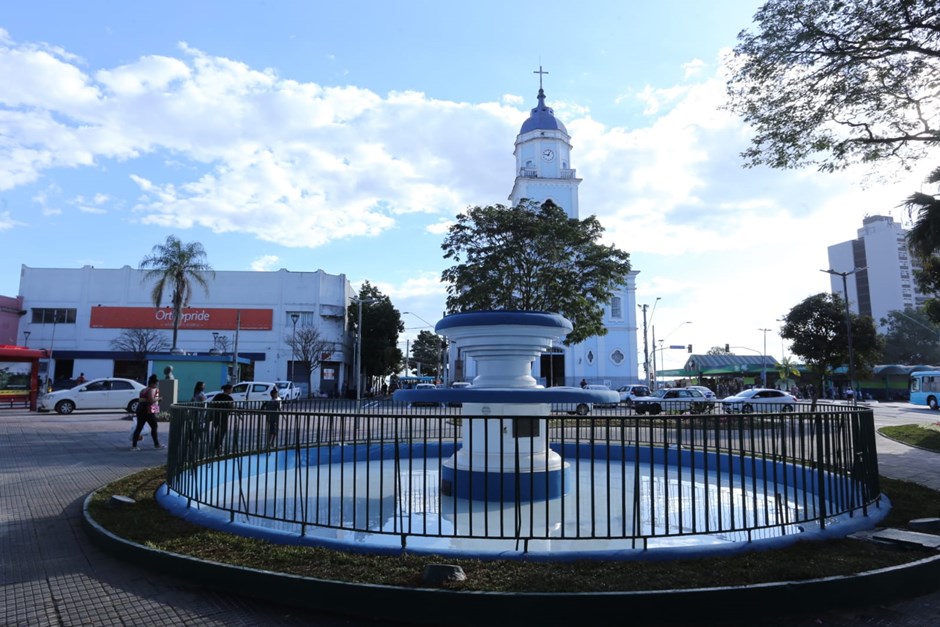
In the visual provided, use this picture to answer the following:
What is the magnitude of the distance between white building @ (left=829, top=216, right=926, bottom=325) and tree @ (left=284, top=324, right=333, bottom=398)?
92570mm

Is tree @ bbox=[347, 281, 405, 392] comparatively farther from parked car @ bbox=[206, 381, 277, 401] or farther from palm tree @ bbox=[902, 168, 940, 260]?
palm tree @ bbox=[902, 168, 940, 260]

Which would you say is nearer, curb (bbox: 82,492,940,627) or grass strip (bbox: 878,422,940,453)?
curb (bbox: 82,492,940,627)

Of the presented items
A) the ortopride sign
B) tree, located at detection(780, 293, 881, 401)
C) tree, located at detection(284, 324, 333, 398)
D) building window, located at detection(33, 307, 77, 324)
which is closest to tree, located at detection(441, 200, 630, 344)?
tree, located at detection(780, 293, 881, 401)

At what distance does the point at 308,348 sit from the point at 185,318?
11906mm

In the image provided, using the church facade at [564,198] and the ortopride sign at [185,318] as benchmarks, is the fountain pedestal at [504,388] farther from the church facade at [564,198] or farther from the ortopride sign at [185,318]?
the ortopride sign at [185,318]

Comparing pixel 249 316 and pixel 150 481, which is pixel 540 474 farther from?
pixel 249 316

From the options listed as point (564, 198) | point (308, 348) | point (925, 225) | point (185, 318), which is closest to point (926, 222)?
point (925, 225)

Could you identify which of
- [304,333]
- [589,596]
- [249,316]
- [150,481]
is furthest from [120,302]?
[589,596]

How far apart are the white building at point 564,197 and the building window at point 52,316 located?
3484 centimetres

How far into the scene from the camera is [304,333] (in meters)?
47.5

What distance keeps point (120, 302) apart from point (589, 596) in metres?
55.7

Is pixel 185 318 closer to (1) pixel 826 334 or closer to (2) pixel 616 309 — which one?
(2) pixel 616 309

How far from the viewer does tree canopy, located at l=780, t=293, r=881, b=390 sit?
36219mm

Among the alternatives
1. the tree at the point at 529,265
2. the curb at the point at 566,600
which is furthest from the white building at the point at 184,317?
the curb at the point at 566,600
